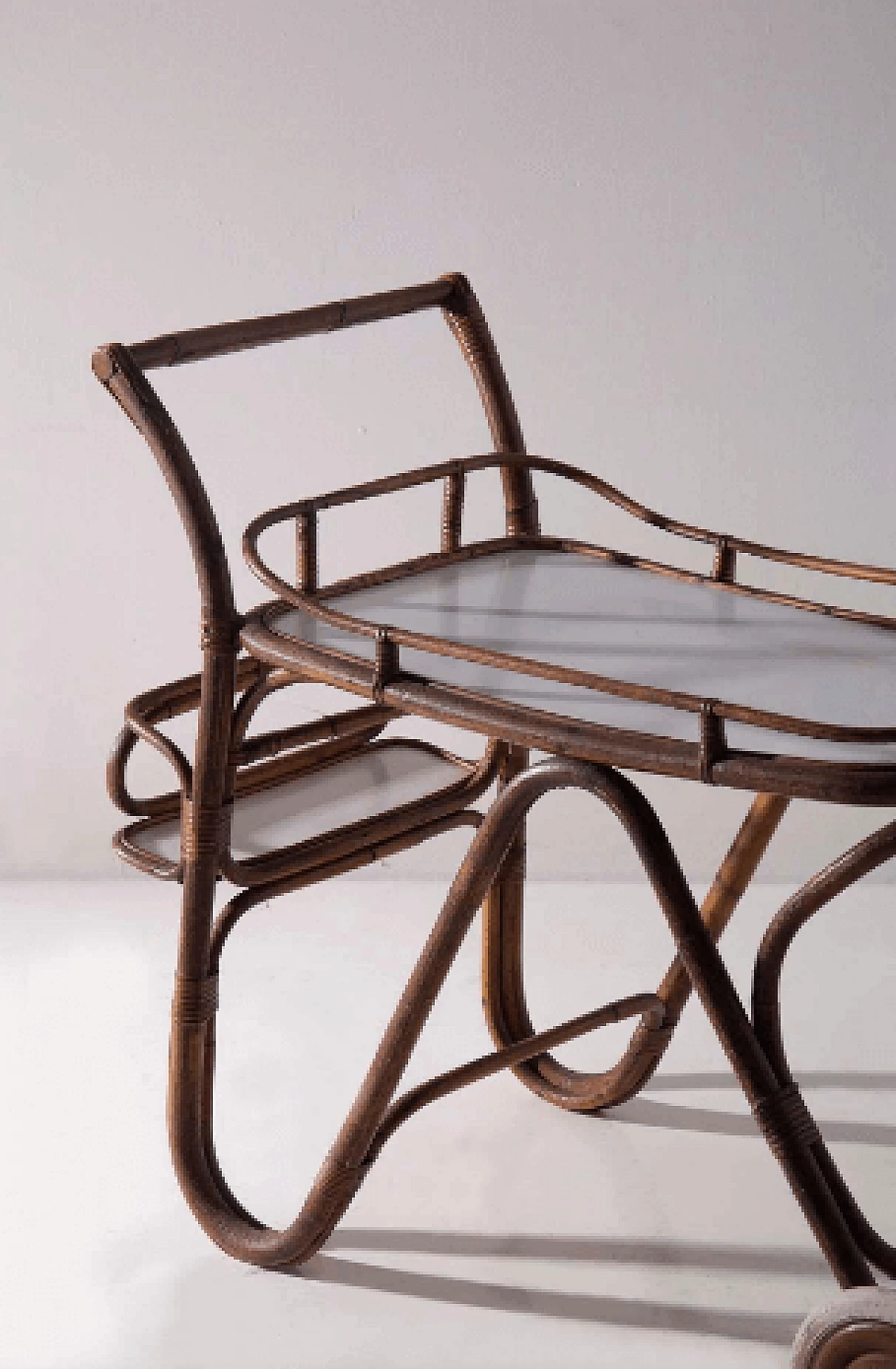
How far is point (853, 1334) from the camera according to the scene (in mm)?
1653

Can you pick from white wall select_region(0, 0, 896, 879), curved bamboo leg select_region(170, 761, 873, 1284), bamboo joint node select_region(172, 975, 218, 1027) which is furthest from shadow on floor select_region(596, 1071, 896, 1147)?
white wall select_region(0, 0, 896, 879)

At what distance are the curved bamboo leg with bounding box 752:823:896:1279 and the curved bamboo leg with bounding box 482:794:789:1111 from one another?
0.23 m

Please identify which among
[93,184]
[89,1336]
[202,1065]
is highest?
[93,184]

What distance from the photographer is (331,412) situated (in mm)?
3025

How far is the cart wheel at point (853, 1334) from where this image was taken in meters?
1.64

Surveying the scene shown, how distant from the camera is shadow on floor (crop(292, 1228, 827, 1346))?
80.7 inches

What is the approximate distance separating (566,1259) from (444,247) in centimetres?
151

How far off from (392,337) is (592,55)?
498 mm

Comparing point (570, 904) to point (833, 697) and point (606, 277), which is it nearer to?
point (606, 277)

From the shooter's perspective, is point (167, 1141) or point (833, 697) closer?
point (833, 697)

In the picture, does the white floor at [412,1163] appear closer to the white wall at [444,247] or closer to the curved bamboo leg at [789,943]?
the curved bamboo leg at [789,943]

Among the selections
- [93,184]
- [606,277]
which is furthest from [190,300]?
[606,277]

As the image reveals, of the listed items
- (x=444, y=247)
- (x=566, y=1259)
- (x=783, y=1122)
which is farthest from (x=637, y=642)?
(x=444, y=247)

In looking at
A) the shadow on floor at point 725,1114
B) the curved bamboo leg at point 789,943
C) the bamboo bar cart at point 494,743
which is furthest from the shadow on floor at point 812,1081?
the curved bamboo leg at point 789,943
